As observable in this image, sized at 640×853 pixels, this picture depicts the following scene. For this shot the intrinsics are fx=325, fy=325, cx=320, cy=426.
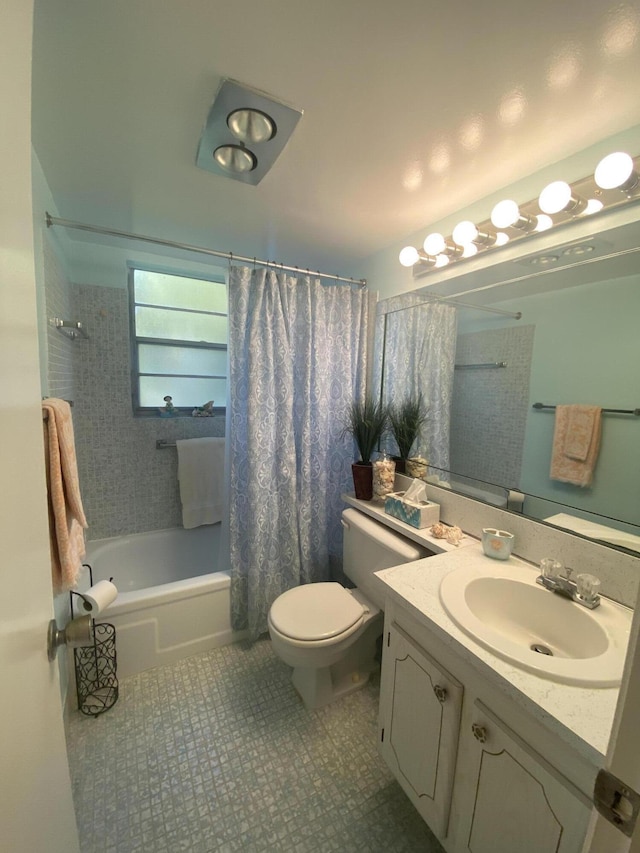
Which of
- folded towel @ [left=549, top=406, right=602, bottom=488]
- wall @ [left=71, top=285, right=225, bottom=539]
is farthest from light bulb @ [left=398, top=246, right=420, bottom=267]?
wall @ [left=71, top=285, right=225, bottom=539]

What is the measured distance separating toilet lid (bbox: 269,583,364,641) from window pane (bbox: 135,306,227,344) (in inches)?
75.7

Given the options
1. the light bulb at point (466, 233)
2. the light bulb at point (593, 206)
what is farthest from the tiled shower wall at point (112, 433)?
the light bulb at point (593, 206)

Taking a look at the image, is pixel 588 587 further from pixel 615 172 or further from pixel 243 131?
pixel 243 131

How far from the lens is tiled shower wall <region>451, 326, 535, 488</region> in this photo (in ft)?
4.10

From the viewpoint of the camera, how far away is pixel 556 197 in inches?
40.4

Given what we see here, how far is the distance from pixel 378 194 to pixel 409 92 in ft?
1.57

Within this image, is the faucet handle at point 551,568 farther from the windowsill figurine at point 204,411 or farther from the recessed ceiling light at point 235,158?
the windowsill figurine at point 204,411

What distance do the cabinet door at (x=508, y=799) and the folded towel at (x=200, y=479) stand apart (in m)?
1.99

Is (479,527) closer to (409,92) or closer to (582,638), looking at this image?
(582,638)

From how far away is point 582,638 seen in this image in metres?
0.89

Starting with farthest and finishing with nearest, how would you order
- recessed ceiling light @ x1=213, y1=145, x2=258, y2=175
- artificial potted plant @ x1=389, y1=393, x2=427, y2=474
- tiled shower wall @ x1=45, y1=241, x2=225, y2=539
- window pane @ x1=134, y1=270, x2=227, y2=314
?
window pane @ x1=134, y1=270, x2=227, y2=314, tiled shower wall @ x1=45, y1=241, x2=225, y2=539, artificial potted plant @ x1=389, y1=393, x2=427, y2=474, recessed ceiling light @ x1=213, y1=145, x2=258, y2=175

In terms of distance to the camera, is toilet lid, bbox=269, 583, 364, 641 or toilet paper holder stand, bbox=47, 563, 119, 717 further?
toilet paper holder stand, bbox=47, 563, 119, 717

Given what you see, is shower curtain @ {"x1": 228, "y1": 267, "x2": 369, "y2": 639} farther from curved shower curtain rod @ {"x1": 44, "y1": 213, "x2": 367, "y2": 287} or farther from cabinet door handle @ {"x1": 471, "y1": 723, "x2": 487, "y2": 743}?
cabinet door handle @ {"x1": 471, "y1": 723, "x2": 487, "y2": 743}

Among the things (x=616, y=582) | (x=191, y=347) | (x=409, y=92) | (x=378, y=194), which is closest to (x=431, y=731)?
(x=616, y=582)
